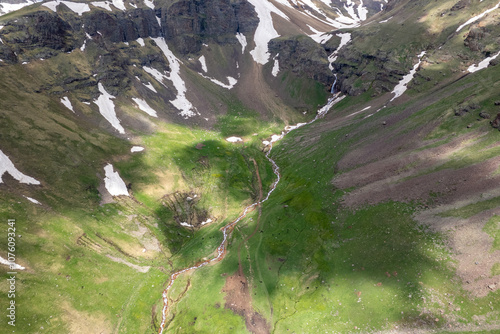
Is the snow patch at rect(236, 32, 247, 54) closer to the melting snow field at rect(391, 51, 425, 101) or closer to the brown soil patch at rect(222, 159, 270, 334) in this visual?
the melting snow field at rect(391, 51, 425, 101)

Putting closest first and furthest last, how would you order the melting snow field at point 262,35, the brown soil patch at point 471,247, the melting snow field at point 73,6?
the brown soil patch at point 471,247, the melting snow field at point 73,6, the melting snow field at point 262,35

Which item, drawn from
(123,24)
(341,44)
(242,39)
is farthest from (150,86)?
(341,44)

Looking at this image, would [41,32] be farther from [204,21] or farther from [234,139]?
[204,21]

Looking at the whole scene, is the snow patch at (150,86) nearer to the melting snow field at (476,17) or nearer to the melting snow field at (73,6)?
the melting snow field at (73,6)

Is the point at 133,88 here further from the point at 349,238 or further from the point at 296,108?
the point at 349,238

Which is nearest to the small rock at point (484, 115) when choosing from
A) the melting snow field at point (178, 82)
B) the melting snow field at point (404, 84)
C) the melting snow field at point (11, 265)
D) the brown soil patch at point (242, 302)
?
the melting snow field at point (404, 84)

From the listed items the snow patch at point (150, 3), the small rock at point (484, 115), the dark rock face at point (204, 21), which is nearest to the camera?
the small rock at point (484, 115)
